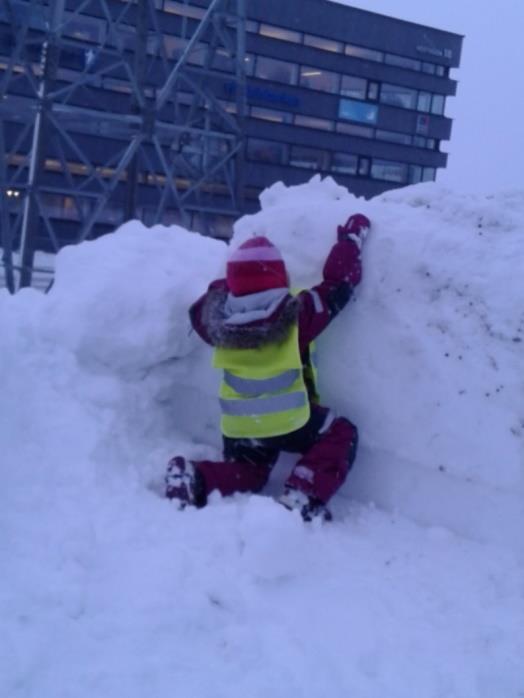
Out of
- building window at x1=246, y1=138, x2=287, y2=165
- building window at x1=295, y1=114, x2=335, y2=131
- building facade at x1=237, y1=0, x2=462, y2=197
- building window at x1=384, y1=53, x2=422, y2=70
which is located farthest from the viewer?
building window at x1=384, y1=53, x2=422, y2=70

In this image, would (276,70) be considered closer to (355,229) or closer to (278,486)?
(355,229)

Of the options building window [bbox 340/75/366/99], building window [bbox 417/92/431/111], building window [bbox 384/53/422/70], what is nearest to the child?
building window [bbox 340/75/366/99]

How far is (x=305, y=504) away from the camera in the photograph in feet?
12.4

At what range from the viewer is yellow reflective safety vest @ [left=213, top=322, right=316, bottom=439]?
3.97 metres

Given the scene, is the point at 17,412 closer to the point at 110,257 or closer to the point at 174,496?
the point at 174,496

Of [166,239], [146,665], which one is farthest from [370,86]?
[146,665]

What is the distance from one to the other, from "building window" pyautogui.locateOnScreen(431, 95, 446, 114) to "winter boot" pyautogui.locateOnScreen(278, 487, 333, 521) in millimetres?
40653

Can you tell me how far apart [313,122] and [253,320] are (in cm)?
3630

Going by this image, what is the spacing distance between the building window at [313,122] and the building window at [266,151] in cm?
173

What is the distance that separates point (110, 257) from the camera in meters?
5.05

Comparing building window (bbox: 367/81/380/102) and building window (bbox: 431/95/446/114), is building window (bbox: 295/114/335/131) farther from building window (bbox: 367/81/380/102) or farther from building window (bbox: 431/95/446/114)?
building window (bbox: 431/95/446/114)

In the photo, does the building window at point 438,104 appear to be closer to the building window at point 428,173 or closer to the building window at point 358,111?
the building window at point 428,173

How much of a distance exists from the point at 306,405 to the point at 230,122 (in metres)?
7.48

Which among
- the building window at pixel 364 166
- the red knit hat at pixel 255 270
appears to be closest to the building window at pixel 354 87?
the building window at pixel 364 166
